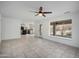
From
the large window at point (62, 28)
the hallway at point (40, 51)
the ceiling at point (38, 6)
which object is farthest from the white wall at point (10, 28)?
the large window at point (62, 28)

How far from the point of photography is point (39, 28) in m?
12.6

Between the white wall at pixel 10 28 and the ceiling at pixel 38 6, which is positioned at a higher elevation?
the ceiling at pixel 38 6

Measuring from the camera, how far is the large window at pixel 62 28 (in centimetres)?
725

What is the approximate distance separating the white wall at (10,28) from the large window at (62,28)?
161 inches

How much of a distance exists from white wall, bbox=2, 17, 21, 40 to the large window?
4.09m

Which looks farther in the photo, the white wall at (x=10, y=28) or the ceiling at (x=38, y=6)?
the white wall at (x=10, y=28)

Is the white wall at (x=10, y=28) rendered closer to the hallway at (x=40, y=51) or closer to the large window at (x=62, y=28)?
the hallway at (x=40, y=51)

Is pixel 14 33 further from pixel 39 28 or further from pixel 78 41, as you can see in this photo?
pixel 78 41

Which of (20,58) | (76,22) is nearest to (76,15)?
(76,22)

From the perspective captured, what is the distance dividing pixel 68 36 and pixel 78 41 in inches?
51.5

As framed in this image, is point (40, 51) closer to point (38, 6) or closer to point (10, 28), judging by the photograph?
point (38, 6)

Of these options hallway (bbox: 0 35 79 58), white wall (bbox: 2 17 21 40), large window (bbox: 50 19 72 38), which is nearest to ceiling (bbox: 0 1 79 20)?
large window (bbox: 50 19 72 38)

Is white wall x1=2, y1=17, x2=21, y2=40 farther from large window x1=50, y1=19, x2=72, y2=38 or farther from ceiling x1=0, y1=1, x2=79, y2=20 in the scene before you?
large window x1=50, y1=19, x2=72, y2=38

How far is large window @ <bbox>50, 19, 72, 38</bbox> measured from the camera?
7.25 metres
